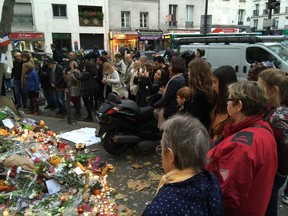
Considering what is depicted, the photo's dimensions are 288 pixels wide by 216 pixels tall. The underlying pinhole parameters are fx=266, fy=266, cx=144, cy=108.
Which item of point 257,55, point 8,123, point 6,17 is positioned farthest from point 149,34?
point 8,123

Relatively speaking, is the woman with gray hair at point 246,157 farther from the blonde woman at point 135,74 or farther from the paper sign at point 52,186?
the blonde woman at point 135,74

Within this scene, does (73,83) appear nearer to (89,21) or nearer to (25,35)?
(25,35)

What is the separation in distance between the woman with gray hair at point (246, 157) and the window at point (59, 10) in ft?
90.0

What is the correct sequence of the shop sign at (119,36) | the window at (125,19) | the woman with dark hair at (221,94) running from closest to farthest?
the woman with dark hair at (221,94) → the shop sign at (119,36) → the window at (125,19)

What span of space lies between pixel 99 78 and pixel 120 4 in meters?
22.6

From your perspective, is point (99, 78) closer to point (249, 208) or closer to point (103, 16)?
point (249, 208)

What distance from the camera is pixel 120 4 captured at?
28703mm

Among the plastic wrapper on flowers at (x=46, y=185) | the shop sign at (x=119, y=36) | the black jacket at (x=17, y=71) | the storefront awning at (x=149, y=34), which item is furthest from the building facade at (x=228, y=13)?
the plastic wrapper on flowers at (x=46, y=185)

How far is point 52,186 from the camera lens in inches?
136

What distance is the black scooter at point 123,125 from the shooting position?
4844 millimetres

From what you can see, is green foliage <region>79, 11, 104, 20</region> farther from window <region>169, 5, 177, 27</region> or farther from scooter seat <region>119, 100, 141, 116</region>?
scooter seat <region>119, 100, 141, 116</region>

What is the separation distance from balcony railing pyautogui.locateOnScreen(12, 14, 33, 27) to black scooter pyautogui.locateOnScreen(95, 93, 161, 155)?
23841mm

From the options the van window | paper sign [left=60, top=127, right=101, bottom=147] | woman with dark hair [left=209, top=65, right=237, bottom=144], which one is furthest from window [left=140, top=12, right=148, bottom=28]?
woman with dark hair [left=209, top=65, right=237, bottom=144]

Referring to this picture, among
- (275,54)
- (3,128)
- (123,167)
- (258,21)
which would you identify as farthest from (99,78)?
(258,21)
